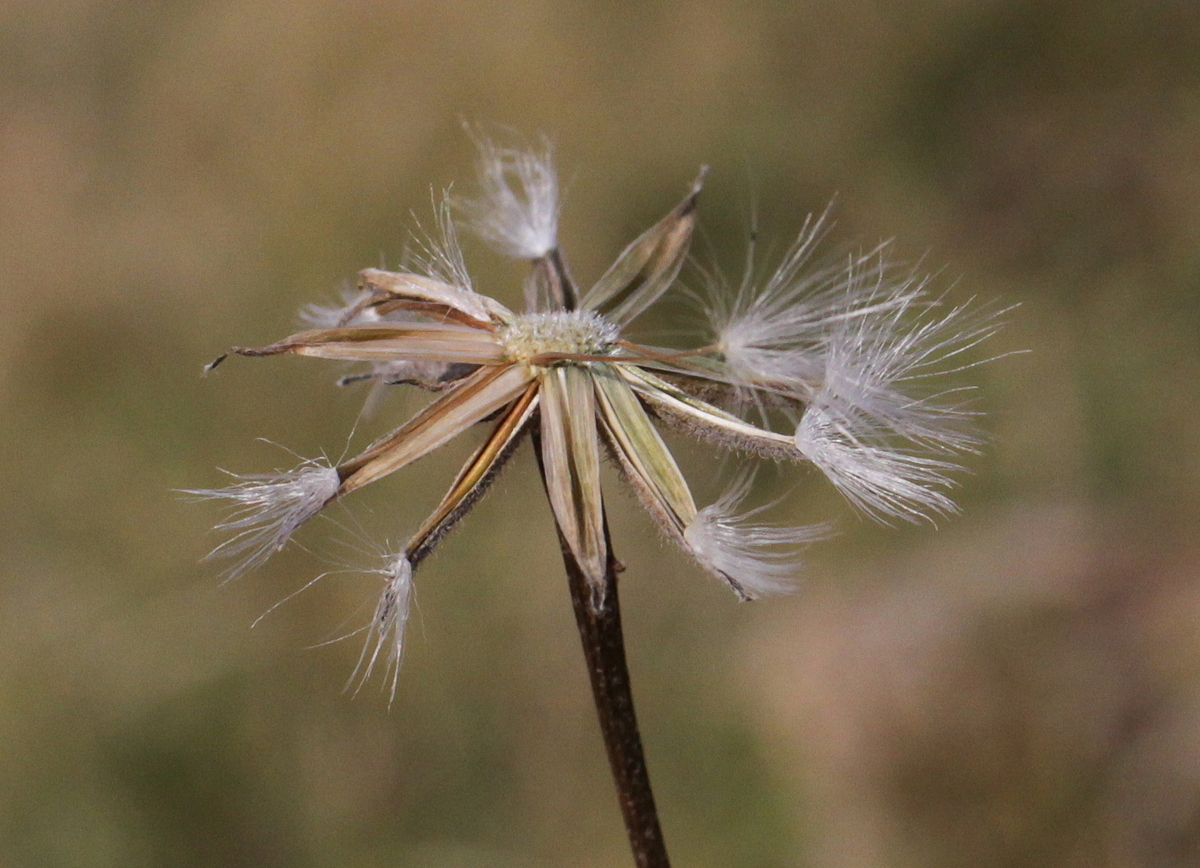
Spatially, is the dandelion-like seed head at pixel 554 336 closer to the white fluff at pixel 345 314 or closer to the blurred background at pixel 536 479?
the white fluff at pixel 345 314

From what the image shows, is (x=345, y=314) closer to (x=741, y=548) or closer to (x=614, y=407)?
(x=614, y=407)

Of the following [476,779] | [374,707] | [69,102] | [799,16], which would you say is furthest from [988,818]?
[69,102]

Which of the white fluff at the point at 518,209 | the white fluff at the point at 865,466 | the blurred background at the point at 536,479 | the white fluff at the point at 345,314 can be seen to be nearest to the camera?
A: the white fluff at the point at 865,466

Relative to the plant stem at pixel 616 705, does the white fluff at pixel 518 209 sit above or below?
above

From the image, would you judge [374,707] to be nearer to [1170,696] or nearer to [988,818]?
[988,818]

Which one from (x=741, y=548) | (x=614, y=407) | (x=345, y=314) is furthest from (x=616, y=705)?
(x=345, y=314)

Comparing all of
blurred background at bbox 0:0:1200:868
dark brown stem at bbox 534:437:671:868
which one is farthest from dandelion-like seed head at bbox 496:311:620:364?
blurred background at bbox 0:0:1200:868

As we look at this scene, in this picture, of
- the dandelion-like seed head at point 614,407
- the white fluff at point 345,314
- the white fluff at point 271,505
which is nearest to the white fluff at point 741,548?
the dandelion-like seed head at point 614,407

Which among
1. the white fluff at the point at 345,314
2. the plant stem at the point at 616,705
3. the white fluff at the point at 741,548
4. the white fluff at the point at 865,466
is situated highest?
the white fluff at the point at 345,314
